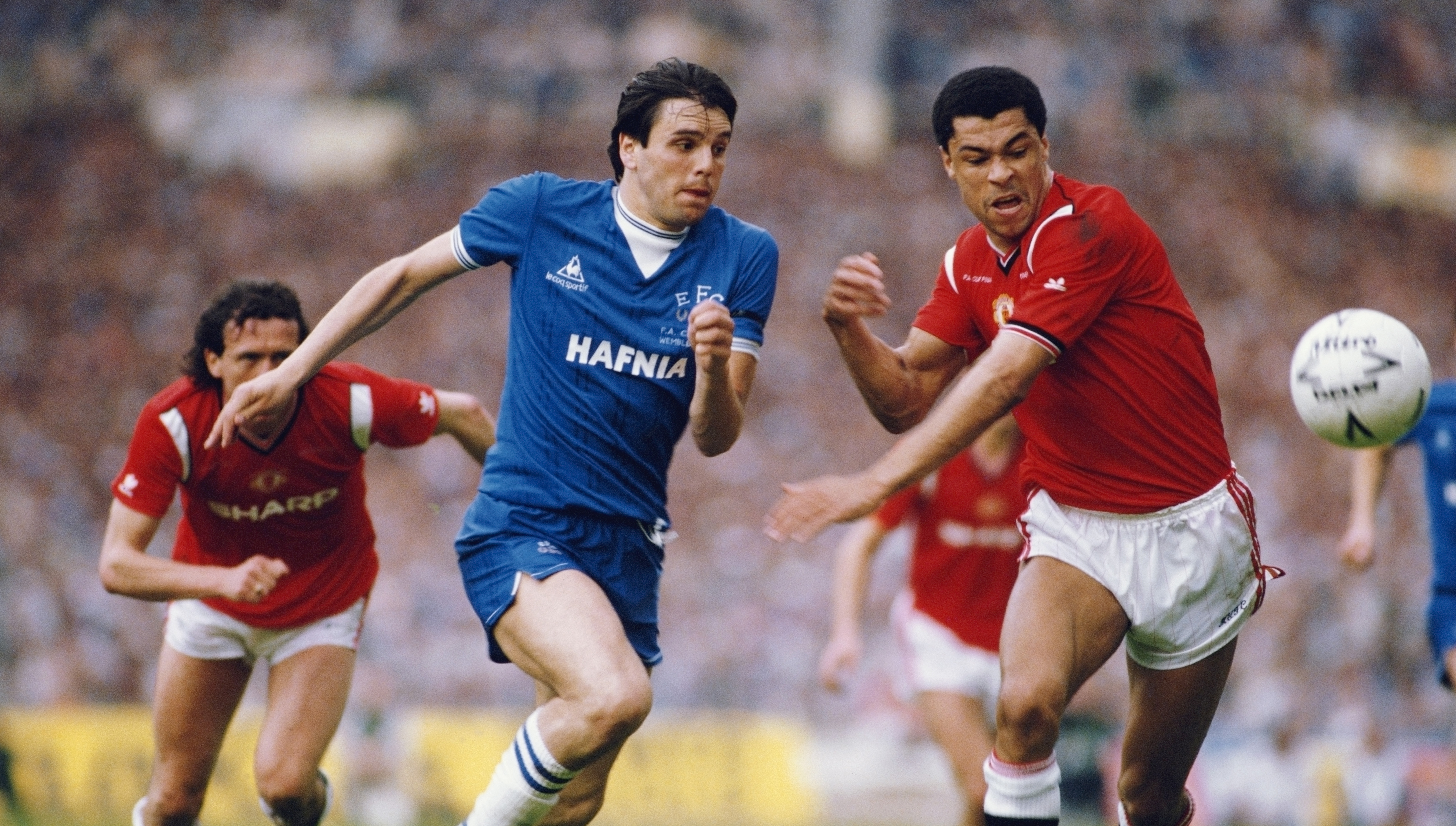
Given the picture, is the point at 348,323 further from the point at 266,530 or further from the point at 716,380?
the point at 266,530

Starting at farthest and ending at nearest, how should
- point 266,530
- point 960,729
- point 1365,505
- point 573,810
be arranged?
point 1365,505 → point 960,729 → point 266,530 → point 573,810

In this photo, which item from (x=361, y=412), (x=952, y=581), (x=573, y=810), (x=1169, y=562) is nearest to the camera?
(x=1169, y=562)

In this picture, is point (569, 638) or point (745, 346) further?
point (745, 346)

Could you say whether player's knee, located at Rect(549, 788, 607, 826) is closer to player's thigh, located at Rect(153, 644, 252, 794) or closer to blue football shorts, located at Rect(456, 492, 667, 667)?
blue football shorts, located at Rect(456, 492, 667, 667)

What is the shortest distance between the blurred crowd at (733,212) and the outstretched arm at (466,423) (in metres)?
6.87

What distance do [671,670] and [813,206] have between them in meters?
10.0

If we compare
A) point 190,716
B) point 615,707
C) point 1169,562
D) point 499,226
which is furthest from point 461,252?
point 1169,562

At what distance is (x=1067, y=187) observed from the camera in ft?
15.4

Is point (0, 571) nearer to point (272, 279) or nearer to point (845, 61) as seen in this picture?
point (272, 279)

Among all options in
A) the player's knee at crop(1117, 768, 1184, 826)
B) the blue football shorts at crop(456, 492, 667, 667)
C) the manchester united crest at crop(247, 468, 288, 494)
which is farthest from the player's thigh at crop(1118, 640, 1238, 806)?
the manchester united crest at crop(247, 468, 288, 494)

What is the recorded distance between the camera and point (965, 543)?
7.11 m

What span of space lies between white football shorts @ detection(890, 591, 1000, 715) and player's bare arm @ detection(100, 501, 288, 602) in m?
2.94

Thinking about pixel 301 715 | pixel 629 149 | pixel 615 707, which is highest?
pixel 629 149

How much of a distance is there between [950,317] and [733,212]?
19.0m
